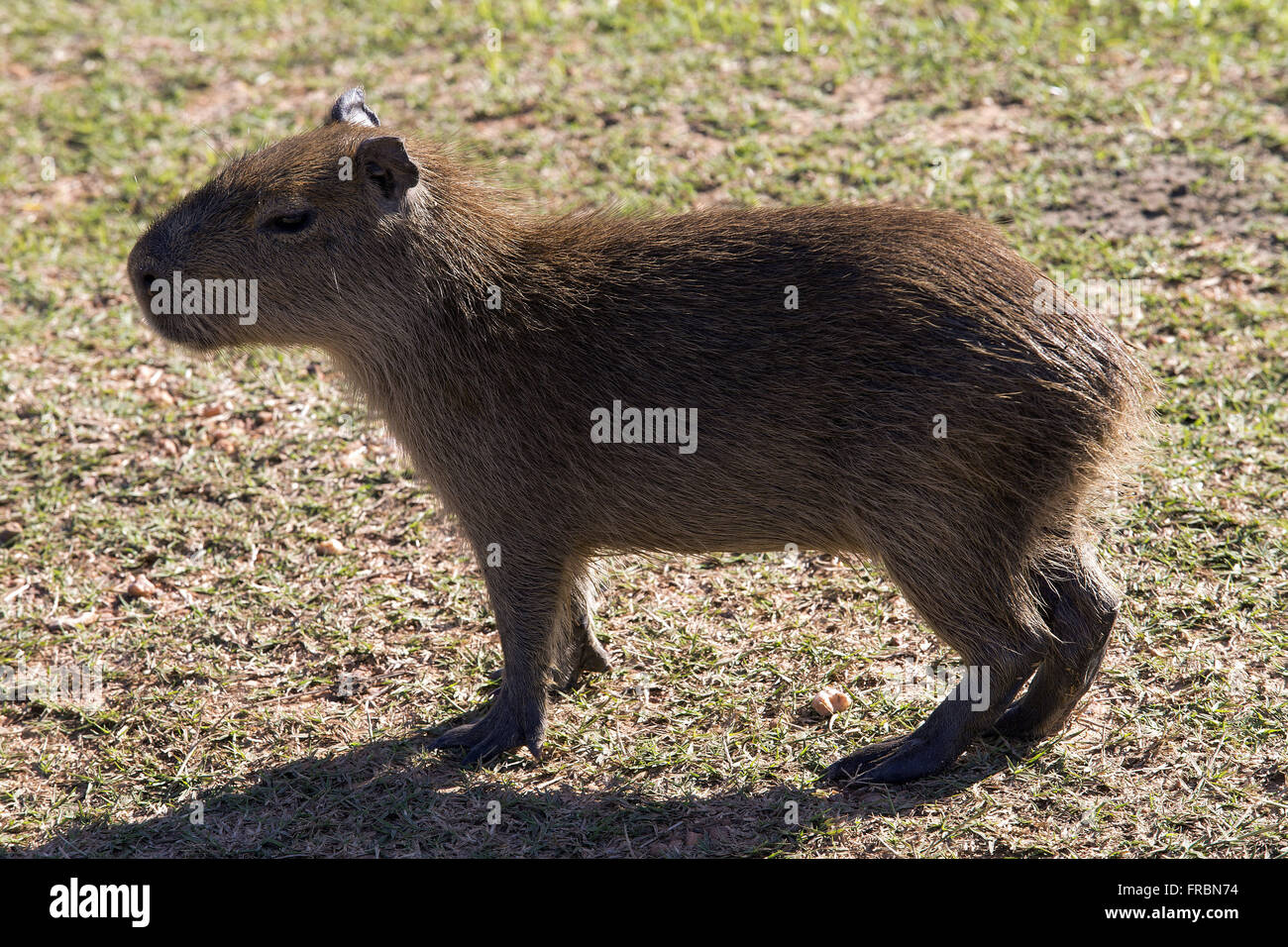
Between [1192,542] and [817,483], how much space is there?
1.84 metres

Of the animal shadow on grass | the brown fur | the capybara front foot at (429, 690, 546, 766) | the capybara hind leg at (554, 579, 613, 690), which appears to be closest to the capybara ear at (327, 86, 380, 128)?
the brown fur

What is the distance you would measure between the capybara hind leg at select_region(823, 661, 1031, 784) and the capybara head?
6.78 ft

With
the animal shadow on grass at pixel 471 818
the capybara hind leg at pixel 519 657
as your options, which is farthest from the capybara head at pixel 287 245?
the animal shadow on grass at pixel 471 818

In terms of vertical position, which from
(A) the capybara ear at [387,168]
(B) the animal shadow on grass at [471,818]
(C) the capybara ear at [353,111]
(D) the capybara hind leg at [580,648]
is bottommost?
(B) the animal shadow on grass at [471,818]

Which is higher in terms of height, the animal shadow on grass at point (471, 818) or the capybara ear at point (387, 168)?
the capybara ear at point (387, 168)

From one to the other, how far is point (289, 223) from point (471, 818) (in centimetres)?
190

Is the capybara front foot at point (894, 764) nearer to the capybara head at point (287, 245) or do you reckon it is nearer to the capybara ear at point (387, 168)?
the capybara head at point (287, 245)

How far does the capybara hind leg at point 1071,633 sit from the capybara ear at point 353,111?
2704 millimetres

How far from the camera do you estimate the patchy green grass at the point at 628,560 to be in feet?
12.8

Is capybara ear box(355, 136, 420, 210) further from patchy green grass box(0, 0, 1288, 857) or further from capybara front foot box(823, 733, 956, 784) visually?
capybara front foot box(823, 733, 956, 784)

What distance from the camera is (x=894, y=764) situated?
3904 millimetres

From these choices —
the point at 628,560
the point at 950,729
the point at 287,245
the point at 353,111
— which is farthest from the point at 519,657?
the point at 353,111

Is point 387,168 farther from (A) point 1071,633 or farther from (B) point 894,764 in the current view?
(A) point 1071,633

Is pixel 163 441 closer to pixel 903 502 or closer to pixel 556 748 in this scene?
pixel 556 748
